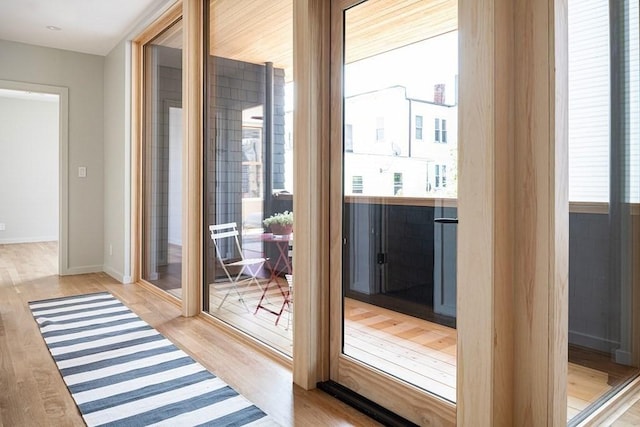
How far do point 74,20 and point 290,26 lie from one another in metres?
2.90

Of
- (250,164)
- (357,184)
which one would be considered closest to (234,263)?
(250,164)

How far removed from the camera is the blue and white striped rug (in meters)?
2.04

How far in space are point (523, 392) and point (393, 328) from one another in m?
0.77

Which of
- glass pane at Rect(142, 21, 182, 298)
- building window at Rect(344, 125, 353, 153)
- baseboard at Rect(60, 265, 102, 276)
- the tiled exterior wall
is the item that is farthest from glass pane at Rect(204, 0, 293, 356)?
baseboard at Rect(60, 265, 102, 276)

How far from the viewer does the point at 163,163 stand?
14.7 feet

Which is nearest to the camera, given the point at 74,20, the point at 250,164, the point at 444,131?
the point at 444,131

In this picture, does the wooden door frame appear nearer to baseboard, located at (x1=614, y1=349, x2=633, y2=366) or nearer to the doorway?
baseboard, located at (x1=614, y1=349, x2=633, y2=366)

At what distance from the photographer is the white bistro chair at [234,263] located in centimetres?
330

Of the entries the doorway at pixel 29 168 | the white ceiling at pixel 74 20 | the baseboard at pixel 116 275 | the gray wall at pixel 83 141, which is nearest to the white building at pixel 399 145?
the white ceiling at pixel 74 20

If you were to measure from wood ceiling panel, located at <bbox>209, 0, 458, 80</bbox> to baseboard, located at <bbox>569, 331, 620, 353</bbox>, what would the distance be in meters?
1.27

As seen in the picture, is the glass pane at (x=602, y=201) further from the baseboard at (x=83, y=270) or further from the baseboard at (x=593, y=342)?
the baseboard at (x=83, y=270)

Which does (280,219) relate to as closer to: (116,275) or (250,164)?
(250,164)

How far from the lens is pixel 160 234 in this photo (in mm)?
4512

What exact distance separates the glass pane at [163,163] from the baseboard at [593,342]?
3.21m
